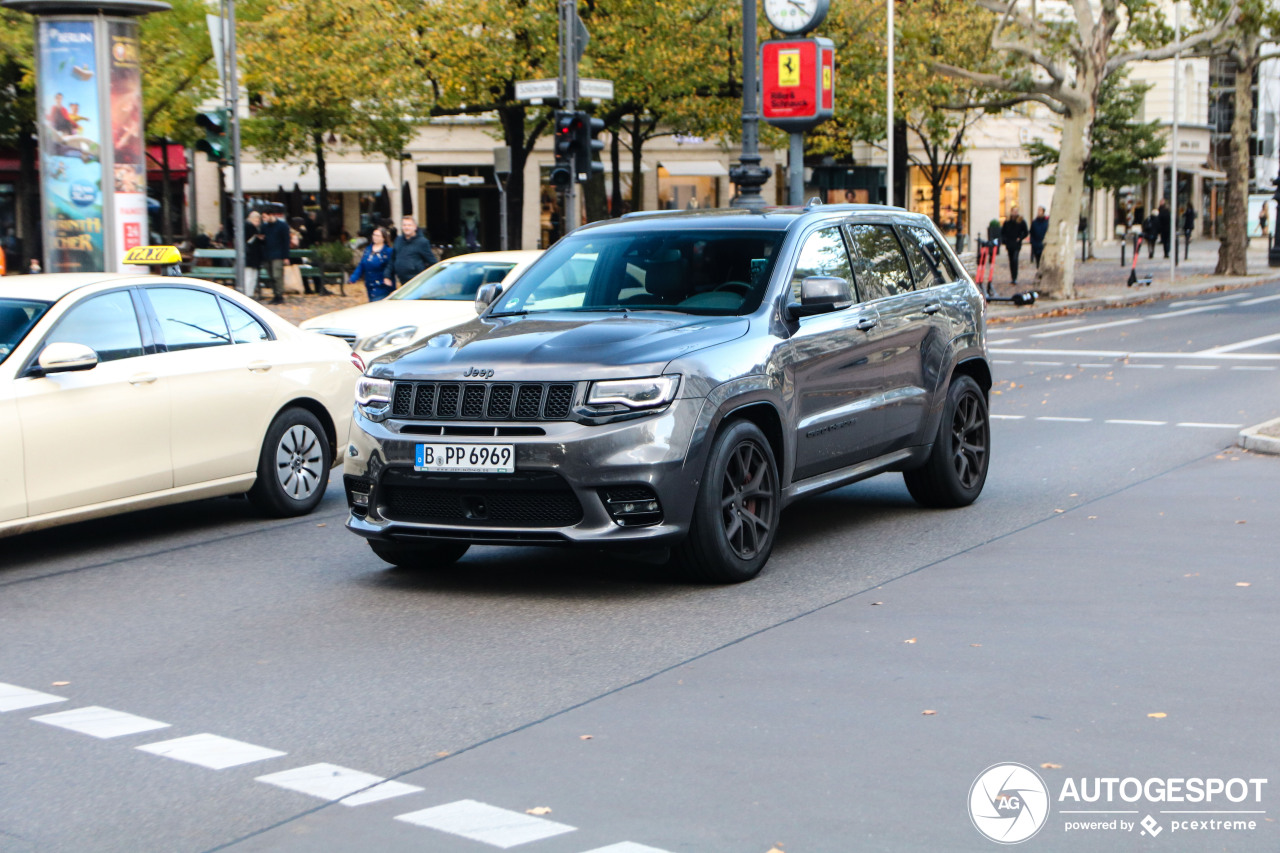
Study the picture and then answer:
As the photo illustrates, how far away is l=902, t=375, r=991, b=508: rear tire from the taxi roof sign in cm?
727

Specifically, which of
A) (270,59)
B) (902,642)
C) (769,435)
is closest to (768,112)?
(270,59)

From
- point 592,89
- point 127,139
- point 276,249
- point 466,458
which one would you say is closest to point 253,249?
point 276,249

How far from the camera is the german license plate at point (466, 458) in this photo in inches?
273

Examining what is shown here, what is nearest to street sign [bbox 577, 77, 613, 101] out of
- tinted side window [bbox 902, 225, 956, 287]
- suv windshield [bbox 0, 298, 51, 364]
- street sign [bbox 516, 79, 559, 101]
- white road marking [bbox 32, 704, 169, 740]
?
street sign [bbox 516, 79, 559, 101]

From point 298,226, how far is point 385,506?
3675cm

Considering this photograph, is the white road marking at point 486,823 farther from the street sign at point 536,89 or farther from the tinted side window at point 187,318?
the street sign at point 536,89

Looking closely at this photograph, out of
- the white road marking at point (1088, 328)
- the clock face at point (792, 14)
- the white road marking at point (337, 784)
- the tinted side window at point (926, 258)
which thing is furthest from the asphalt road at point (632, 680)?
the clock face at point (792, 14)

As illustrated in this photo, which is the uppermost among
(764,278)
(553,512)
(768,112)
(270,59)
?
(270,59)

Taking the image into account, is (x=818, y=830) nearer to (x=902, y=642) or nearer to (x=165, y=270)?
(x=902, y=642)

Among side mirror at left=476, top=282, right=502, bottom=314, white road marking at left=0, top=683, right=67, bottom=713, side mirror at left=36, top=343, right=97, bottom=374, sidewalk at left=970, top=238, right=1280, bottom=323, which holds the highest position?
side mirror at left=476, top=282, right=502, bottom=314

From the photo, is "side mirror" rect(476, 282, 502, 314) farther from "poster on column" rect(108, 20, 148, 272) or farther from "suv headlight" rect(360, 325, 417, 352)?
"poster on column" rect(108, 20, 148, 272)

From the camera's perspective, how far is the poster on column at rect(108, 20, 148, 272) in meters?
16.7

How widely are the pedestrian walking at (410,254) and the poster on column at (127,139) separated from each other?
3.26 meters

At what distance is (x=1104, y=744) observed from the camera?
16.4 ft
